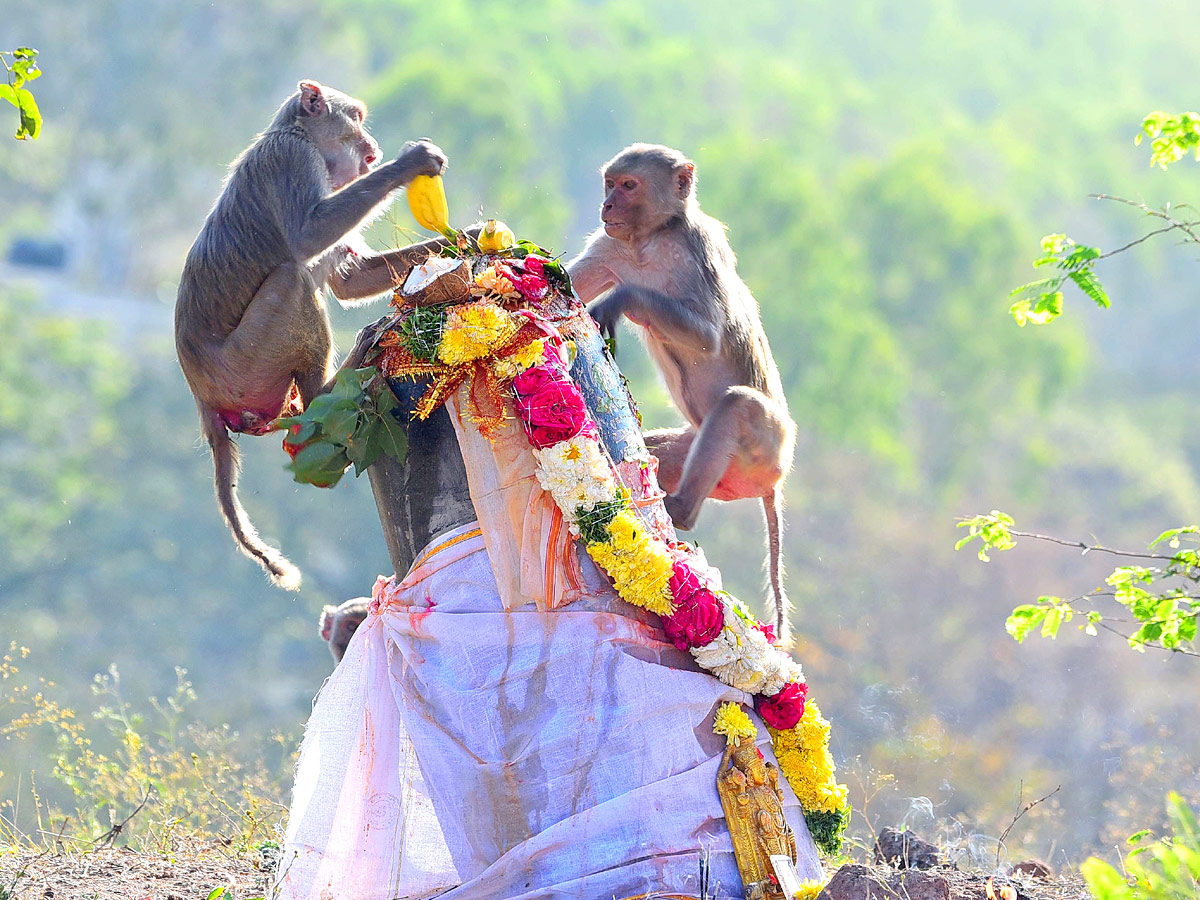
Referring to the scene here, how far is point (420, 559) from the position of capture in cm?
410

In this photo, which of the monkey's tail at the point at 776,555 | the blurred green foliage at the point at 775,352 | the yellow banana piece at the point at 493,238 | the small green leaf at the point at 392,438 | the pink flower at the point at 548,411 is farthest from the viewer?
the blurred green foliage at the point at 775,352

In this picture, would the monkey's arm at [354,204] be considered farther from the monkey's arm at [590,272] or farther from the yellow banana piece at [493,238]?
the monkey's arm at [590,272]

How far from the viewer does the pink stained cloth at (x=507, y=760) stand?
372cm

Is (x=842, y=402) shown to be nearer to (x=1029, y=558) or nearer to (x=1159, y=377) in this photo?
Result: (x=1029, y=558)

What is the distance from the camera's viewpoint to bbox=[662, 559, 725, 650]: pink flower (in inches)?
157

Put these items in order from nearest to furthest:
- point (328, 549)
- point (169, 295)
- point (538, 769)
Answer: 1. point (538, 769)
2. point (328, 549)
3. point (169, 295)

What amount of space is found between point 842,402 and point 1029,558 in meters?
6.49

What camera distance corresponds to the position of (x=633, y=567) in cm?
393

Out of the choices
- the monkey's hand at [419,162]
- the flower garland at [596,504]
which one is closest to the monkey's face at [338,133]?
the monkey's hand at [419,162]

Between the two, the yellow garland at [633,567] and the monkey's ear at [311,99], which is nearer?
the yellow garland at [633,567]

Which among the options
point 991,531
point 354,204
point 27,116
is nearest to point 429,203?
point 354,204

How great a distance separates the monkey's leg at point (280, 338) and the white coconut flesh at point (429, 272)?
24.0 inches

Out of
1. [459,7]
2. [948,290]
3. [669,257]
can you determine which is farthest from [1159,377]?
[669,257]

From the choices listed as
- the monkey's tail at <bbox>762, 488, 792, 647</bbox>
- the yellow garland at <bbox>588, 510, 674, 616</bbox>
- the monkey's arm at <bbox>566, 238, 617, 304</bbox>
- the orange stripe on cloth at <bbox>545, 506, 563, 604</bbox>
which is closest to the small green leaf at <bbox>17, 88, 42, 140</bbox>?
the orange stripe on cloth at <bbox>545, 506, 563, 604</bbox>
